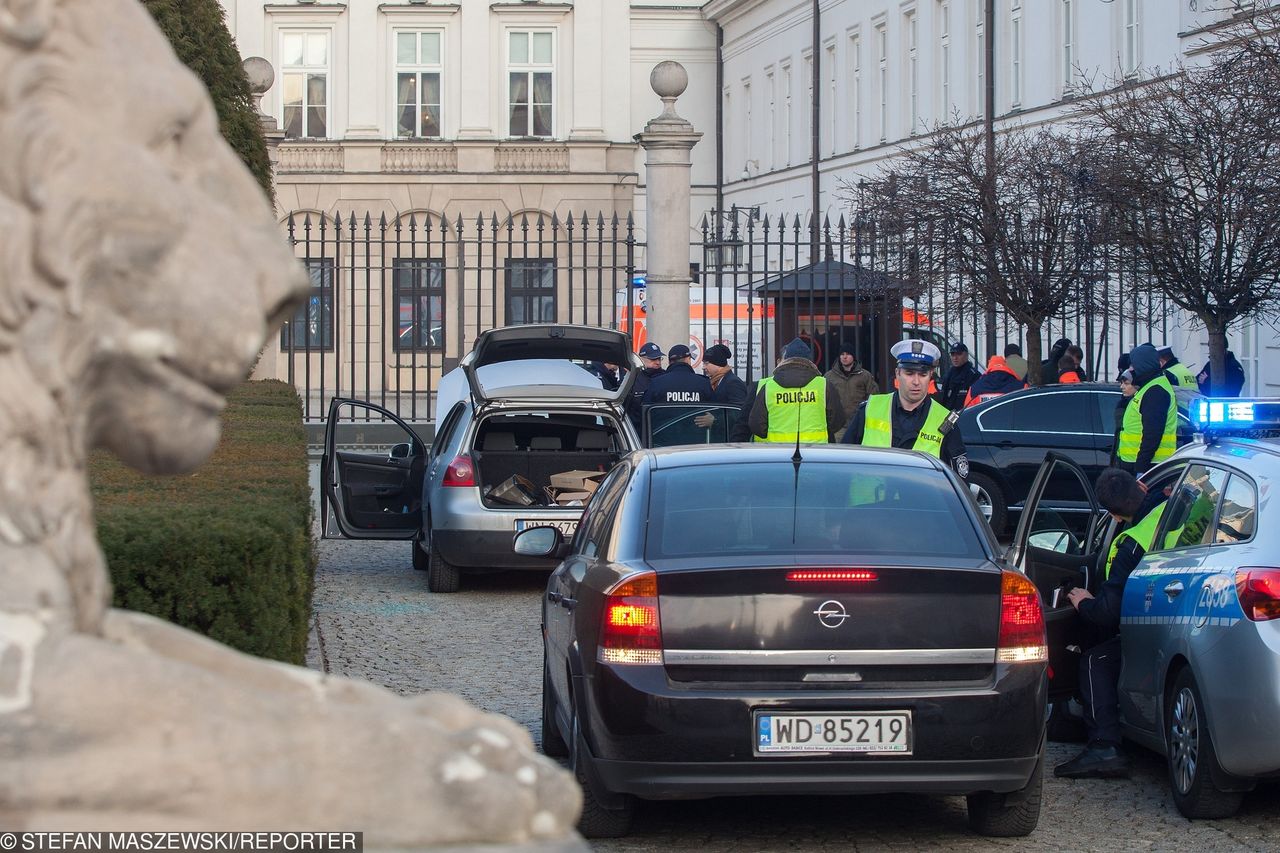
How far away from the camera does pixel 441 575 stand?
13.5 metres

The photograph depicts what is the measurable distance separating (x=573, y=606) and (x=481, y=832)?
199 inches

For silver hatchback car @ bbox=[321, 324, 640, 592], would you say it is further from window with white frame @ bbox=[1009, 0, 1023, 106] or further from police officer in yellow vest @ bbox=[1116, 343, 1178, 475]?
window with white frame @ bbox=[1009, 0, 1023, 106]

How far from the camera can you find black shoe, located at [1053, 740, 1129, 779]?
778 centimetres

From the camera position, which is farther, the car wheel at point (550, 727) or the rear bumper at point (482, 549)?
the rear bumper at point (482, 549)

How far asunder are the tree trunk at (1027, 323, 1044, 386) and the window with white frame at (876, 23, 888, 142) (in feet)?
75.8

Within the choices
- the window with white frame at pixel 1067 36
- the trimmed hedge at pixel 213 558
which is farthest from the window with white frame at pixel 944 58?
the trimmed hedge at pixel 213 558

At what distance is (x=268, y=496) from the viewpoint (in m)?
7.07

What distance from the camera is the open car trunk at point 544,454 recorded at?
544 inches

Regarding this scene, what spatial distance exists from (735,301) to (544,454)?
10.9 m

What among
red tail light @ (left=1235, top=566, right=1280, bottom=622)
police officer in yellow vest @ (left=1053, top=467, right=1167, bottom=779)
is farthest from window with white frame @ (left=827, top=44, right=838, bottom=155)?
red tail light @ (left=1235, top=566, right=1280, bottom=622)

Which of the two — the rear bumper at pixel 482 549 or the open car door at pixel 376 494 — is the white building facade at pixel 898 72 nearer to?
the open car door at pixel 376 494

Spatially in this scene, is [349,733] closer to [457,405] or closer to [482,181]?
[457,405]

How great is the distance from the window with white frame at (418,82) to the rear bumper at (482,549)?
122ft

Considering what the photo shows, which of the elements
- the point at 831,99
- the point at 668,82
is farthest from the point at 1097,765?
the point at 831,99
